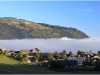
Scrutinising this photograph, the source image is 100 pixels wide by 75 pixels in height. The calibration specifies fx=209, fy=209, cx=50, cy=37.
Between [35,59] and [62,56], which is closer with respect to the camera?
[35,59]

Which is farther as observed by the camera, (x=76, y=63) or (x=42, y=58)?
(x=42, y=58)

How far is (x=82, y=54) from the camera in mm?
128250

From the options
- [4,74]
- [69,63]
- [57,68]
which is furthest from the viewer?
[69,63]

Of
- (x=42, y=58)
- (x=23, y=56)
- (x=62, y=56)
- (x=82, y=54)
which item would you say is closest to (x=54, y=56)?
(x=42, y=58)

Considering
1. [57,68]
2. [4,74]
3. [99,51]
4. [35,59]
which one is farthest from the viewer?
[99,51]

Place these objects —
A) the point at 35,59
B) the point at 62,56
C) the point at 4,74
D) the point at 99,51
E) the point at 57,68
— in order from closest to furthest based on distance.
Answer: the point at 4,74 < the point at 57,68 < the point at 35,59 < the point at 62,56 < the point at 99,51

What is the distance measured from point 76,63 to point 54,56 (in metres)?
15.5

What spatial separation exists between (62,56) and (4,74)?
7454 centimetres

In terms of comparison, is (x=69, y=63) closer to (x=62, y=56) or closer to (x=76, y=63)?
(x=76, y=63)

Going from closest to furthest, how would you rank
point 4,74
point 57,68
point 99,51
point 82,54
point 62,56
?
1. point 4,74
2. point 57,68
3. point 62,56
4. point 82,54
5. point 99,51

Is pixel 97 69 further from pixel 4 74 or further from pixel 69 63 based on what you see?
pixel 4 74

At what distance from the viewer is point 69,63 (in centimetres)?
7019

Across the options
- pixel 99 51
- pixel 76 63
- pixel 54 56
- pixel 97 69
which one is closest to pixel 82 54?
pixel 99 51

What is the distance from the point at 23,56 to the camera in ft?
230
